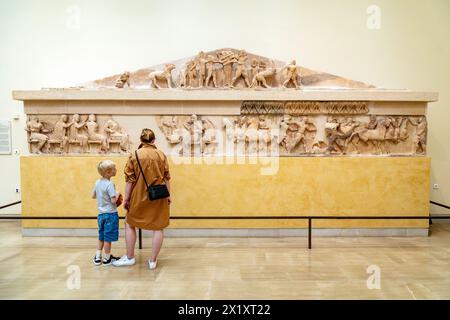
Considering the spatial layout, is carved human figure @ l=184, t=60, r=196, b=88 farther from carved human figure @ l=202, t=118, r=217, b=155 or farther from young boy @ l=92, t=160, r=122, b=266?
young boy @ l=92, t=160, r=122, b=266

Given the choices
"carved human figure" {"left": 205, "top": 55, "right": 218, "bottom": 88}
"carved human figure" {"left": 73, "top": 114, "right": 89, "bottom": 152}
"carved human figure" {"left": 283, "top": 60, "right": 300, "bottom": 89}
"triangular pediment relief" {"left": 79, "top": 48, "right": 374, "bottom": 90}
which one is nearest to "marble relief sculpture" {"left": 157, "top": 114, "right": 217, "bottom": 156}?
"triangular pediment relief" {"left": 79, "top": 48, "right": 374, "bottom": 90}

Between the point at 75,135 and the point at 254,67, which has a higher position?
the point at 254,67

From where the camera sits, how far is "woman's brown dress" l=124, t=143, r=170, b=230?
434 cm

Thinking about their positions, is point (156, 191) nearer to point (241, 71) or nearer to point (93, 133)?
point (93, 133)

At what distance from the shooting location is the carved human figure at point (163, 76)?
6.68 metres

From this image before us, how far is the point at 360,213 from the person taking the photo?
6508mm

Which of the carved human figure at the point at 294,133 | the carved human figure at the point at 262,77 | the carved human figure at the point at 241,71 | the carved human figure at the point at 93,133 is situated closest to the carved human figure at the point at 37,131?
the carved human figure at the point at 93,133

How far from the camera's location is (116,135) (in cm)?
641

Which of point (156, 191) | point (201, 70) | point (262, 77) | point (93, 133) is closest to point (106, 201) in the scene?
point (156, 191)

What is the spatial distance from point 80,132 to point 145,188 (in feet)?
9.55

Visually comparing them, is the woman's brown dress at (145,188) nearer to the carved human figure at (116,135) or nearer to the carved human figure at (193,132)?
the carved human figure at (193,132)

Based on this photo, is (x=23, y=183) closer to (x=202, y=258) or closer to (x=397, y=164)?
(x=202, y=258)

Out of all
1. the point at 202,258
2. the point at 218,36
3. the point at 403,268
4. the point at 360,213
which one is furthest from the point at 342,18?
the point at 202,258
